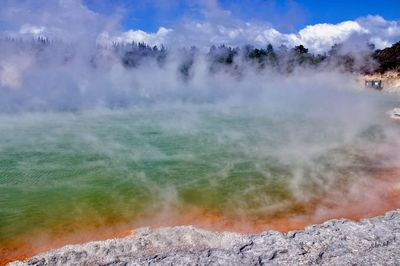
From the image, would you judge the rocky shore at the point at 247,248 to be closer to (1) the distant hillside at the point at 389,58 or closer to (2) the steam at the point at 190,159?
(2) the steam at the point at 190,159

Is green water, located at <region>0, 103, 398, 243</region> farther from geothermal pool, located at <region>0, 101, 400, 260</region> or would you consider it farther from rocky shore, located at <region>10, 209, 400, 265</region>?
rocky shore, located at <region>10, 209, 400, 265</region>

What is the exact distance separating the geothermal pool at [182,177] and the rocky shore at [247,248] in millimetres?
660

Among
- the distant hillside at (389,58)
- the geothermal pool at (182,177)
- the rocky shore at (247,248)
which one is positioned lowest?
the rocky shore at (247,248)

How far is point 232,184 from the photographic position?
21.2 ft

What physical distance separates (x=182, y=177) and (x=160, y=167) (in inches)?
28.0

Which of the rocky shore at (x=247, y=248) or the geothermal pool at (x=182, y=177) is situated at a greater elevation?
the geothermal pool at (x=182, y=177)

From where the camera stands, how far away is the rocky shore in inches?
142

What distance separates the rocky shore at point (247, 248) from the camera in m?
3.60

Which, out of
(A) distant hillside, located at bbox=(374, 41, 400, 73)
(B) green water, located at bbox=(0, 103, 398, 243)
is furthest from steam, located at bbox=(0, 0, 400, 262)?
(A) distant hillside, located at bbox=(374, 41, 400, 73)

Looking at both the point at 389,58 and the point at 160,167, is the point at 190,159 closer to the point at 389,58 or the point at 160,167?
the point at 160,167

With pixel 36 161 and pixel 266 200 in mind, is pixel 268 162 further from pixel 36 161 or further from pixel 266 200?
pixel 36 161

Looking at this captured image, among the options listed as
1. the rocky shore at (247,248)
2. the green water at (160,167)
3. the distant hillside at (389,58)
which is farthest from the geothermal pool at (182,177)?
A: the distant hillside at (389,58)

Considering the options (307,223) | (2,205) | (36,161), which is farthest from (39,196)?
(307,223)

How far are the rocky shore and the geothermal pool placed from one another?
66 centimetres
